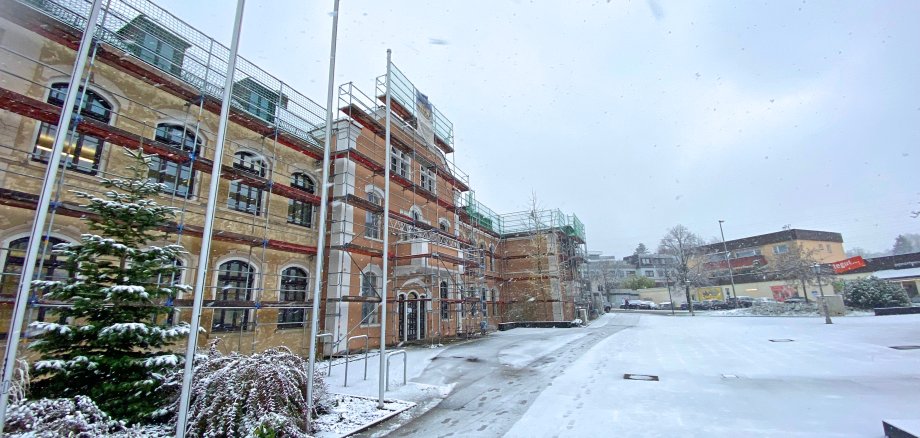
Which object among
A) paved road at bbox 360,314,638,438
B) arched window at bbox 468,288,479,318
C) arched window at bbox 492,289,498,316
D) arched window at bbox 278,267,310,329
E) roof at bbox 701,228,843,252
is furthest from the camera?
roof at bbox 701,228,843,252

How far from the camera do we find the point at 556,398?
7.16m

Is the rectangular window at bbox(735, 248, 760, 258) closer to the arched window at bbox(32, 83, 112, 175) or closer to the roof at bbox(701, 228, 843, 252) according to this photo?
the roof at bbox(701, 228, 843, 252)

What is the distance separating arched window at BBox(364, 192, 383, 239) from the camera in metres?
16.7

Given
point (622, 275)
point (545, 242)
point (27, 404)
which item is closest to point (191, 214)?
point (27, 404)

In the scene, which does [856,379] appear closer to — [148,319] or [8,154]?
[148,319]

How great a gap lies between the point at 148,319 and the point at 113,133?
4771 mm

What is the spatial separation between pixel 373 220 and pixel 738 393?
13811 mm

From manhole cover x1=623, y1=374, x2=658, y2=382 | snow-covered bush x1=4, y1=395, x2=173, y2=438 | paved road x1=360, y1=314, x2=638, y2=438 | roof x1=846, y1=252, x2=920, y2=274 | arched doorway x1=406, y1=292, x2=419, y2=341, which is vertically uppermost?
roof x1=846, y1=252, x2=920, y2=274

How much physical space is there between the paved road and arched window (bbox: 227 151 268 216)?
307 inches

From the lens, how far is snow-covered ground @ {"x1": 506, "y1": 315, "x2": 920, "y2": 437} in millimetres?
5277

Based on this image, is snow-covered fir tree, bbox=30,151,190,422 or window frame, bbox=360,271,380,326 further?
window frame, bbox=360,271,380,326

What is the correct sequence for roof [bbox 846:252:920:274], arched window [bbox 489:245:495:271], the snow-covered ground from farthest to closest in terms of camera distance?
1. roof [bbox 846:252:920:274]
2. arched window [bbox 489:245:495:271]
3. the snow-covered ground

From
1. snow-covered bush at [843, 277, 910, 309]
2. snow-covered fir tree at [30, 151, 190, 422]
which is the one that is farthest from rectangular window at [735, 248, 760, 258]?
snow-covered fir tree at [30, 151, 190, 422]

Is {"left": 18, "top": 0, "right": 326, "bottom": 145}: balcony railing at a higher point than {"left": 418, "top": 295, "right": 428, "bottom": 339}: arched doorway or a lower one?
higher
